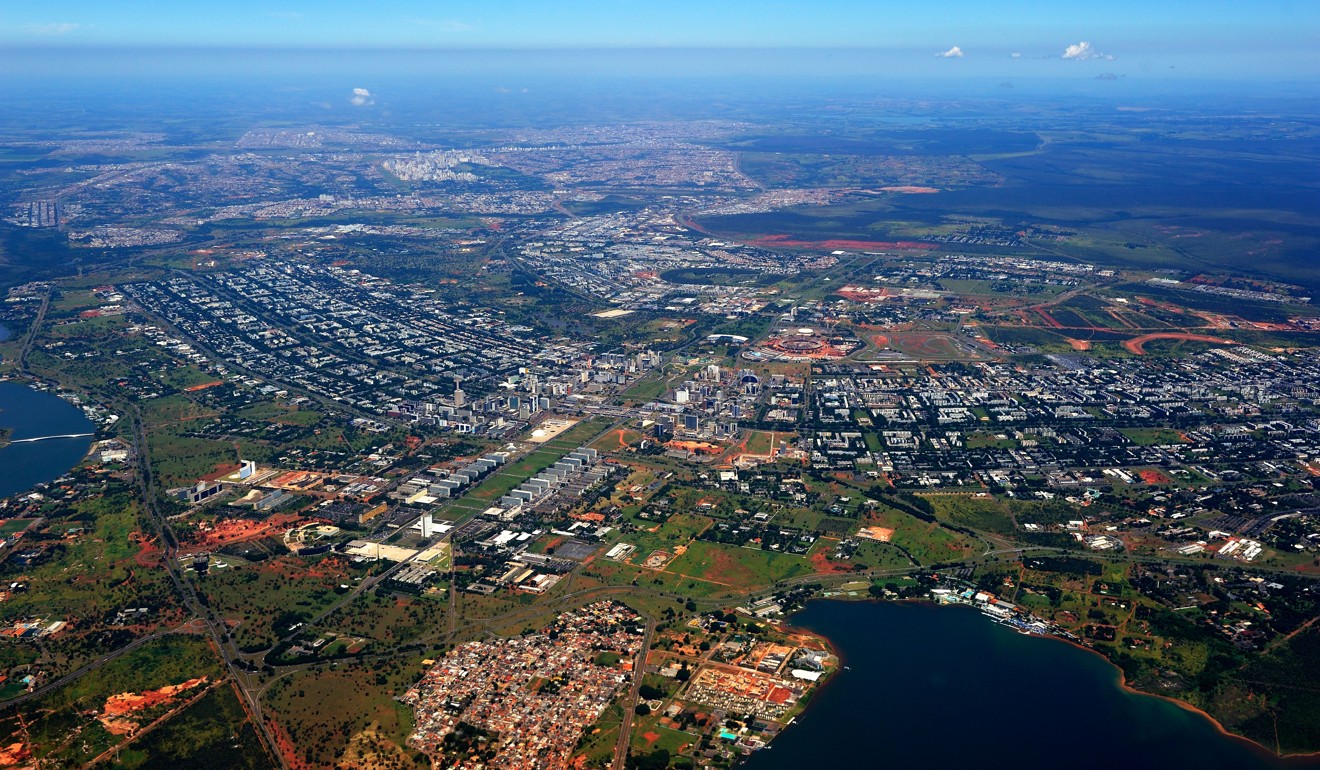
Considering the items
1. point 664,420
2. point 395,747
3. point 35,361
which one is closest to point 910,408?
point 664,420

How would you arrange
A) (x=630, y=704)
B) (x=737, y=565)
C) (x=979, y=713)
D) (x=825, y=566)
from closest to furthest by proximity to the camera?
(x=630, y=704), (x=979, y=713), (x=825, y=566), (x=737, y=565)

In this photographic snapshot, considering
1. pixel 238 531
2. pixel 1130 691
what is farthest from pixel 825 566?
pixel 238 531

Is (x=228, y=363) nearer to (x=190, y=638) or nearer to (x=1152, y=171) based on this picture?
(x=190, y=638)

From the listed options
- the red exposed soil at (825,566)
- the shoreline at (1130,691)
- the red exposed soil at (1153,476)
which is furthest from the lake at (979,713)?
the red exposed soil at (1153,476)

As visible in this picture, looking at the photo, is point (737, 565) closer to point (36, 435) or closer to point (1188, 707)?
point (1188, 707)

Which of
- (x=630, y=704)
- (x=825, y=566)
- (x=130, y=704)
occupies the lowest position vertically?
(x=130, y=704)

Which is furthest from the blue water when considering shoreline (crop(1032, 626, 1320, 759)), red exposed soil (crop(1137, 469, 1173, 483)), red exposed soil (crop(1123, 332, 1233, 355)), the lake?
red exposed soil (crop(1123, 332, 1233, 355))

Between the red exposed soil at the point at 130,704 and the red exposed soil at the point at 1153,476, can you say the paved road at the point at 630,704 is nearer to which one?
the red exposed soil at the point at 130,704
